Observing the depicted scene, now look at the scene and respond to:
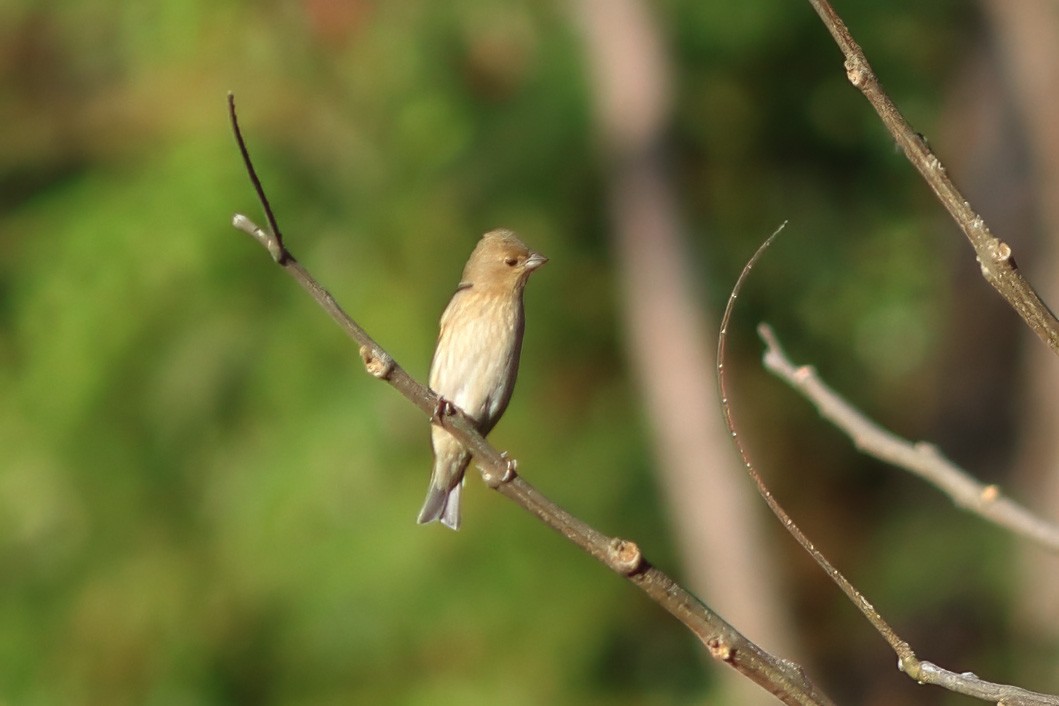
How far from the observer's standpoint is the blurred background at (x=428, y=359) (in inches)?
288

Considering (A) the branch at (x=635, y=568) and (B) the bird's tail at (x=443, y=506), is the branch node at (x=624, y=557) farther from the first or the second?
(B) the bird's tail at (x=443, y=506)

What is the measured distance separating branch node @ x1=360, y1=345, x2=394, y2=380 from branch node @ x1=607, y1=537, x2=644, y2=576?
429mm

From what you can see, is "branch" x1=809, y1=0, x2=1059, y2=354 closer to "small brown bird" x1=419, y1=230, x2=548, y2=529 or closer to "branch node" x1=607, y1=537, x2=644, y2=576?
"branch node" x1=607, y1=537, x2=644, y2=576

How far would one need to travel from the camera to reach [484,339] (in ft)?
13.1

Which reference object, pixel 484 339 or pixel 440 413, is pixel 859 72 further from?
pixel 484 339

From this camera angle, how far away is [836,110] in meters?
9.23

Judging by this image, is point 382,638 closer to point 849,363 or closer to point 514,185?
point 514,185

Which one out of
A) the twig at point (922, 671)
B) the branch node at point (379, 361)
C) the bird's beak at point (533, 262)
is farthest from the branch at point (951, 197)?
the bird's beak at point (533, 262)

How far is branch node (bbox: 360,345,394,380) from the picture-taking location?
218 cm

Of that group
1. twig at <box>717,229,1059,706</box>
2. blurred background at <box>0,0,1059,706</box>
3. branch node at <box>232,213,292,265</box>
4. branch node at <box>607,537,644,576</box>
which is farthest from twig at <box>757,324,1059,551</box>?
blurred background at <box>0,0,1059,706</box>

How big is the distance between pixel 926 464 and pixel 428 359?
4252 mm

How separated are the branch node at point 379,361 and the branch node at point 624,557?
429 millimetres

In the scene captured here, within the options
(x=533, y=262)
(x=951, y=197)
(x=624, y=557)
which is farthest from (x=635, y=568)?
(x=533, y=262)

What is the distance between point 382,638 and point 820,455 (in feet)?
9.75
